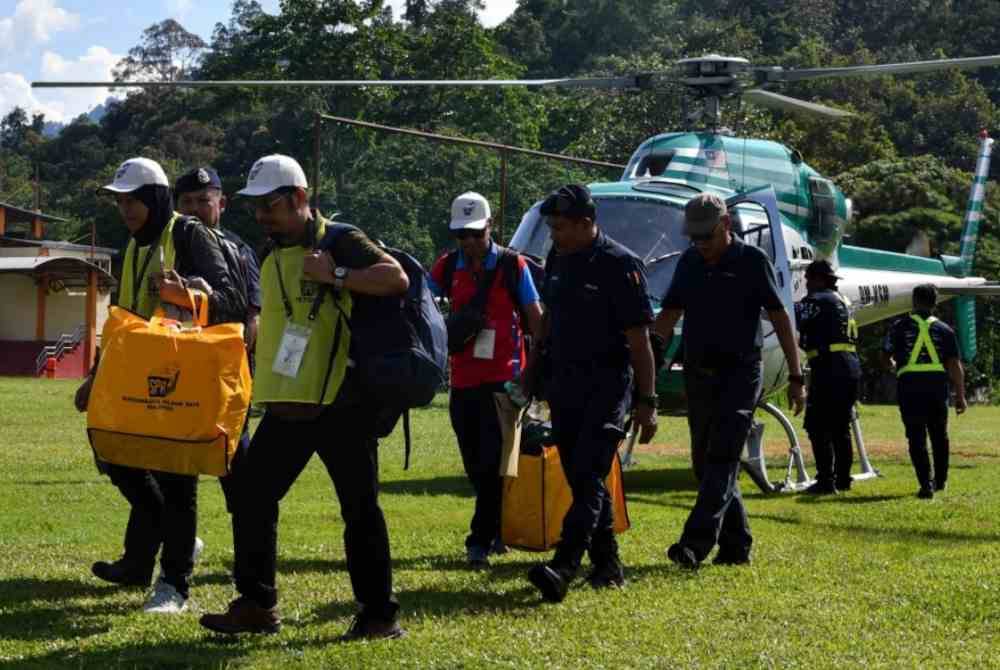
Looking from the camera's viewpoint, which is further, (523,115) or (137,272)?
(523,115)

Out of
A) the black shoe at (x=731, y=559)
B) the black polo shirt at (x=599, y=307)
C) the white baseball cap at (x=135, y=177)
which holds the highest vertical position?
the white baseball cap at (x=135, y=177)

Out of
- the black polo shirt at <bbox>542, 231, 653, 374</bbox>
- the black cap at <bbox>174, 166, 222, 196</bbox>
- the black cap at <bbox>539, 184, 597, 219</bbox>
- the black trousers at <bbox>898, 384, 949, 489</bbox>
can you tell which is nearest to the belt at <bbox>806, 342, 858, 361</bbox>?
the black trousers at <bbox>898, 384, 949, 489</bbox>

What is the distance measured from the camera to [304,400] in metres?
6.29

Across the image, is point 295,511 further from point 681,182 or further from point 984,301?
point 984,301

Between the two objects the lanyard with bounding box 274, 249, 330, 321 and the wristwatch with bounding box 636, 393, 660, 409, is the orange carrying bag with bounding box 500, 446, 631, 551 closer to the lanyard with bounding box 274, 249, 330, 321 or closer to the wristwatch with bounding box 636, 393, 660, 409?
the wristwatch with bounding box 636, 393, 660, 409

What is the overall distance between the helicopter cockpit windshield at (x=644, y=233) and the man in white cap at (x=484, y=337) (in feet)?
13.3

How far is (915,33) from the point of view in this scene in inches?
3558

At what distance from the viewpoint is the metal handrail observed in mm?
45125

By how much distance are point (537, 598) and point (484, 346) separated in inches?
77.1

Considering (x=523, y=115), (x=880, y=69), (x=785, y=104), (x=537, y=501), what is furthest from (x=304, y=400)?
(x=523, y=115)

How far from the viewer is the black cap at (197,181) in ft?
26.4

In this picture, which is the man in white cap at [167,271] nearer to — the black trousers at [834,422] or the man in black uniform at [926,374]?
the black trousers at [834,422]

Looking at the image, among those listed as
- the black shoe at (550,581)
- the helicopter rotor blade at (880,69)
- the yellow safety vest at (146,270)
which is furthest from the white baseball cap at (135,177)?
the helicopter rotor blade at (880,69)

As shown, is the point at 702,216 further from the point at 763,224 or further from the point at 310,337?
the point at 763,224
